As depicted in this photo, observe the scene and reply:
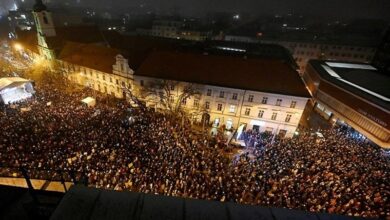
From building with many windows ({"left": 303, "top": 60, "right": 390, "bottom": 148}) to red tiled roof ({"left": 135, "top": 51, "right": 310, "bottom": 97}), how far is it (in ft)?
27.5

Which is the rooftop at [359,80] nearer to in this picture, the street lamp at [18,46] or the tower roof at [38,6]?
the tower roof at [38,6]

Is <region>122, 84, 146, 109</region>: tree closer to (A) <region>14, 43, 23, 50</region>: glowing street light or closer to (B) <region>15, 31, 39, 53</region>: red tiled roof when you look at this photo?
(B) <region>15, 31, 39, 53</region>: red tiled roof

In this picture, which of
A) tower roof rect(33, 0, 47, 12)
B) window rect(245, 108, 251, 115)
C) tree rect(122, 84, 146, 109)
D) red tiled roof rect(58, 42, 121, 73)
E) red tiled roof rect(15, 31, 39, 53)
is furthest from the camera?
red tiled roof rect(15, 31, 39, 53)

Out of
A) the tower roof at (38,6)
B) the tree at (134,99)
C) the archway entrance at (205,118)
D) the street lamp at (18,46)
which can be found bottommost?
the archway entrance at (205,118)

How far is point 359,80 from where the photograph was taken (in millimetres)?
32688

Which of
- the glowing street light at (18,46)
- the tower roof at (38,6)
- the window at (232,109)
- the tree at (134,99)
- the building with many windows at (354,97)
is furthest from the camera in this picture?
the glowing street light at (18,46)

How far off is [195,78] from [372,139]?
22820 millimetres

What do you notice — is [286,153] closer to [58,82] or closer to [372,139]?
[372,139]

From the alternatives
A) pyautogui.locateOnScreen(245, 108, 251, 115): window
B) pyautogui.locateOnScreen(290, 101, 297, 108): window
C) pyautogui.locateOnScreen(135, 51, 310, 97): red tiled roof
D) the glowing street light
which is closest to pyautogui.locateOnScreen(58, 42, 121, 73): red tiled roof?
pyautogui.locateOnScreen(135, 51, 310, 97): red tiled roof

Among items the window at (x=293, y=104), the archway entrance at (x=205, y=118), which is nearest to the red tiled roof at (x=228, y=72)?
the window at (x=293, y=104)

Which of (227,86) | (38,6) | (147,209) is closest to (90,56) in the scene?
(38,6)

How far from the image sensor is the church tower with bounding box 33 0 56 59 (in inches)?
1423

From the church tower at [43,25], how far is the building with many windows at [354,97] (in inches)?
1978

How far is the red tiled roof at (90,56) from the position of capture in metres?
32.8
